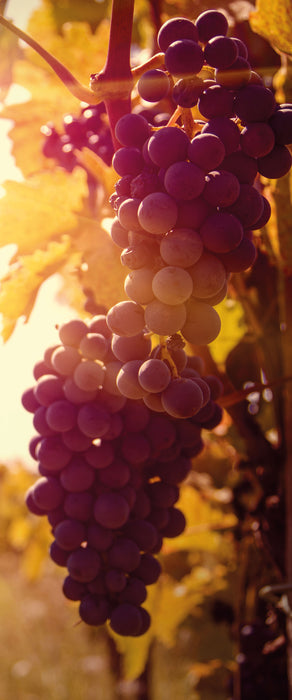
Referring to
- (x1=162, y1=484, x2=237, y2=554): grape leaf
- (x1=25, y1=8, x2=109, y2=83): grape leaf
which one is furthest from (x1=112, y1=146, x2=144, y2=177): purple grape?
(x1=162, y1=484, x2=237, y2=554): grape leaf

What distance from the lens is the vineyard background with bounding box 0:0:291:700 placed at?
75 cm

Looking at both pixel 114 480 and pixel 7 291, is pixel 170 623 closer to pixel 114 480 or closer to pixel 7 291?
pixel 114 480

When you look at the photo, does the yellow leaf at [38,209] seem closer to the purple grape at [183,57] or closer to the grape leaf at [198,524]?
the purple grape at [183,57]

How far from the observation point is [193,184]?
0.44 meters

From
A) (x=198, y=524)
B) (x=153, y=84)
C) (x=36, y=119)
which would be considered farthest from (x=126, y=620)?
(x=36, y=119)

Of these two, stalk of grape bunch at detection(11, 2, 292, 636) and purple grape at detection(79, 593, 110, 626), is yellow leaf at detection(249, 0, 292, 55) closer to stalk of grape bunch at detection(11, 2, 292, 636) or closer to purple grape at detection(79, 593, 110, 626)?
stalk of grape bunch at detection(11, 2, 292, 636)

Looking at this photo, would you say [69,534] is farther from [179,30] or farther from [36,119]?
[36,119]

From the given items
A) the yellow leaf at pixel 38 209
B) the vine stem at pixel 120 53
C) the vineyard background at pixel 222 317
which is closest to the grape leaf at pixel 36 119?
the vineyard background at pixel 222 317

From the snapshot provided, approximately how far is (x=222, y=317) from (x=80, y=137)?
41cm

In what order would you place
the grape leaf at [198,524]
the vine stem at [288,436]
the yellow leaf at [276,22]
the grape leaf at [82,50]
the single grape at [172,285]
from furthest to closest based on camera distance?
the grape leaf at [198,524] < the grape leaf at [82,50] < the vine stem at [288,436] < the yellow leaf at [276,22] < the single grape at [172,285]

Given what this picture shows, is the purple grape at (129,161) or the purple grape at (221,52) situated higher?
the purple grape at (221,52)

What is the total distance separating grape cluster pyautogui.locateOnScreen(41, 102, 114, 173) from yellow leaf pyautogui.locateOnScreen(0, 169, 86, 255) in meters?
0.16

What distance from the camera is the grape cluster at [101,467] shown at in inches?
26.0

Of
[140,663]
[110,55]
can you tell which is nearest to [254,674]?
Result: [140,663]
